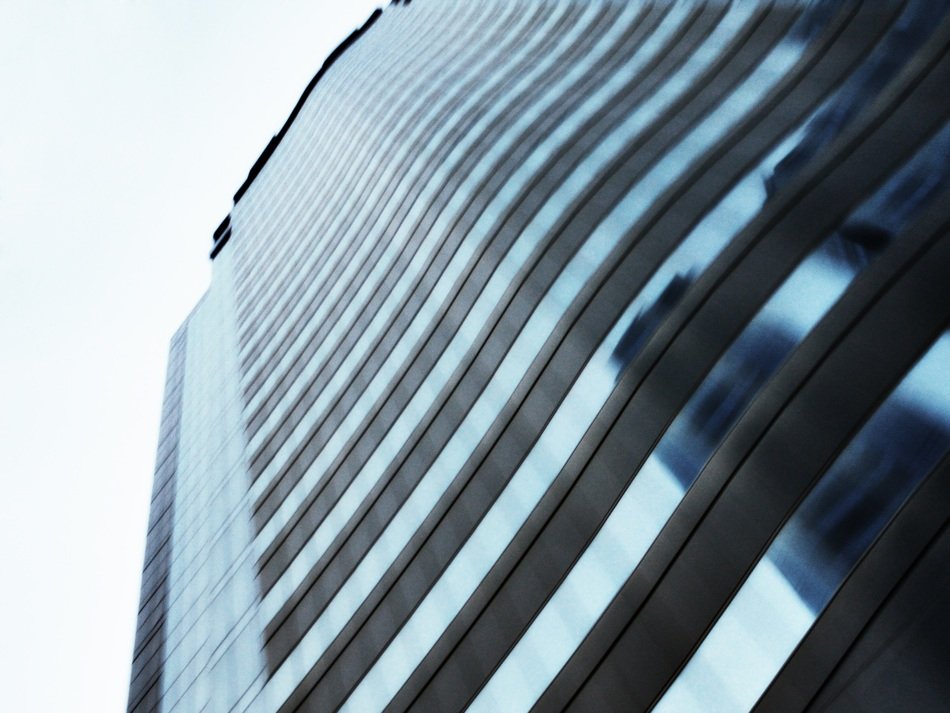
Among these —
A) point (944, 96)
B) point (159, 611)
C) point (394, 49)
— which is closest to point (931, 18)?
point (944, 96)

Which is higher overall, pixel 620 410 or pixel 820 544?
pixel 820 544

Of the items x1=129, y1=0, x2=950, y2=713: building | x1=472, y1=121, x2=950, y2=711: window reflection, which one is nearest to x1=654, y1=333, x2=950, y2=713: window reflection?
x1=129, y1=0, x2=950, y2=713: building

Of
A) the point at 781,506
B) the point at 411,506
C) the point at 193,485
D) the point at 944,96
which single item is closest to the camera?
the point at 781,506

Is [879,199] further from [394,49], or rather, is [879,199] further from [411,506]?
[394,49]

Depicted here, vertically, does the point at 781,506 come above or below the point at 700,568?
above

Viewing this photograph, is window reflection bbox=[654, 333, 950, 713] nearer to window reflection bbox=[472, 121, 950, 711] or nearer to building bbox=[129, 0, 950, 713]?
building bbox=[129, 0, 950, 713]

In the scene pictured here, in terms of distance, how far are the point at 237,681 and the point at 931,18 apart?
861 inches

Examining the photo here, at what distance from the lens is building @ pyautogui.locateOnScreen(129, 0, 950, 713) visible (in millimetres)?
11219

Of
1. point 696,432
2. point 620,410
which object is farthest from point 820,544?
point 620,410

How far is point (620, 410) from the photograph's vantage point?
50.9 ft

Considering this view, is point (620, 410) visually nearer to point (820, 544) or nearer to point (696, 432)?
point (696, 432)

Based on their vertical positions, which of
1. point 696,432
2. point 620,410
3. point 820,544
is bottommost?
point 620,410

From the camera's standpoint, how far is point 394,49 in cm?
5022

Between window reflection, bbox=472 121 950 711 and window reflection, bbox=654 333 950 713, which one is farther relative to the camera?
window reflection, bbox=472 121 950 711
